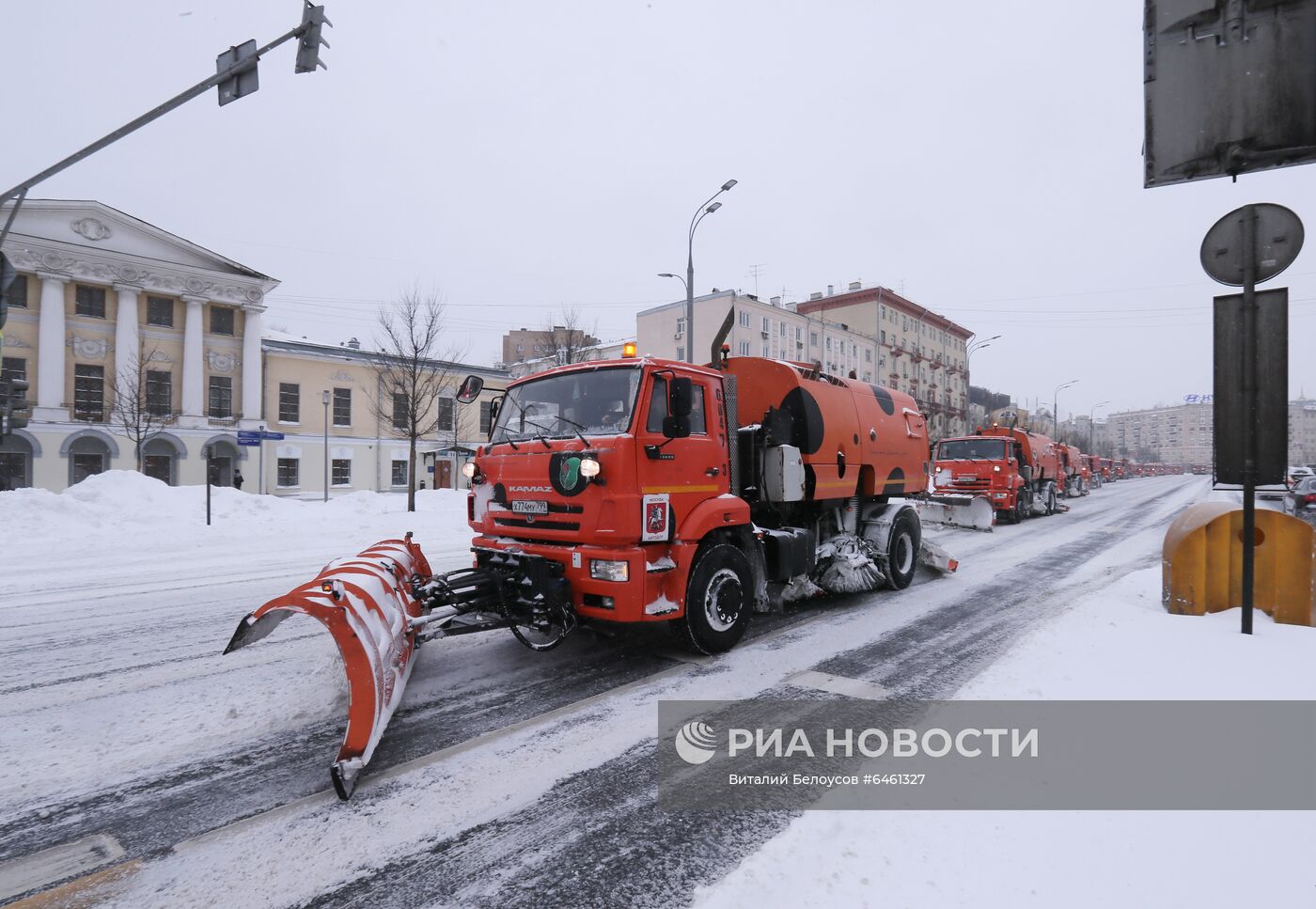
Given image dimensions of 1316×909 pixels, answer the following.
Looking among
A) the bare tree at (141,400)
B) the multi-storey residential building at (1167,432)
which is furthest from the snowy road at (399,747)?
the multi-storey residential building at (1167,432)

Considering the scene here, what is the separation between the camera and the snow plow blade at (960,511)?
17188 millimetres

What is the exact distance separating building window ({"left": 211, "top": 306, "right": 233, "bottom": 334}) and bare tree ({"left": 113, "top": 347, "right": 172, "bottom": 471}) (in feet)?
9.94

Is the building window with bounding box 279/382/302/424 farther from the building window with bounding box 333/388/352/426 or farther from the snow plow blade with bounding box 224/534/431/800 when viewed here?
the snow plow blade with bounding box 224/534/431/800

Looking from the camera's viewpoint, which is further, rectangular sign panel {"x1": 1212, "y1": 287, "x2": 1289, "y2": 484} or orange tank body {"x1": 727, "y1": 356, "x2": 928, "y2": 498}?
orange tank body {"x1": 727, "y1": 356, "x2": 928, "y2": 498}

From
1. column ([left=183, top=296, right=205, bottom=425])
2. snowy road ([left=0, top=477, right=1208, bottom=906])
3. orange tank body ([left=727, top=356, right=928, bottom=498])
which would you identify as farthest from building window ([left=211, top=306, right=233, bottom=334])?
orange tank body ([left=727, top=356, right=928, bottom=498])

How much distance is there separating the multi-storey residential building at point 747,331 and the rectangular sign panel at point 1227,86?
39.5 meters

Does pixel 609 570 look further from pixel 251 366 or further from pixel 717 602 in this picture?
pixel 251 366

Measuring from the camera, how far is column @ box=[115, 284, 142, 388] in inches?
1213

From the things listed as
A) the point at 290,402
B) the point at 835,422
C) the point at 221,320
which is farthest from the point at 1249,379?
the point at 221,320

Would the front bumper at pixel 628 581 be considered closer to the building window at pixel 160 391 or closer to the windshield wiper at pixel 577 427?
the windshield wiper at pixel 577 427

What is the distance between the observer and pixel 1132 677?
16.0ft

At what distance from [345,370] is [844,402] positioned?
35.5m

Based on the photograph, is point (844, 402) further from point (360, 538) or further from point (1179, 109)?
point (360, 538)

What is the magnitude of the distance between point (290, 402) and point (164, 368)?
5.76 meters
